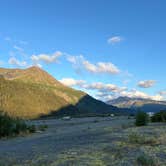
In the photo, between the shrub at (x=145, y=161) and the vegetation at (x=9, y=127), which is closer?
the shrub at (x=145, y=161)

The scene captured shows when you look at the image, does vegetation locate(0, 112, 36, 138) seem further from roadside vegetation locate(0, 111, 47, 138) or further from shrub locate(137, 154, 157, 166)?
shrub locate(137, 154, 157, 166)

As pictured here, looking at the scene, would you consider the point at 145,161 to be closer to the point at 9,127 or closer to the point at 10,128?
the point at 10,128

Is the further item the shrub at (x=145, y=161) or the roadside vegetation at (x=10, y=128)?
the roadside vegetation at (x=10, y=128)

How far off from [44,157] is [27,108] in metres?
184

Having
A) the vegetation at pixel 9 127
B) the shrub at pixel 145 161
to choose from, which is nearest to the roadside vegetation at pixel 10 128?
the vegetation at pixel 9 127

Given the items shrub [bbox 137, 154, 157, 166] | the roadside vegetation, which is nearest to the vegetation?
the roadside vegetation

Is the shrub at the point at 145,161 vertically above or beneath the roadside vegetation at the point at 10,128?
beneath

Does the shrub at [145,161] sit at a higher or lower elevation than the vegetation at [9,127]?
lower

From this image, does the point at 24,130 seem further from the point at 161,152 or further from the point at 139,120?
the point at 161,152

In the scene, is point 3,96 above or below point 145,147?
above

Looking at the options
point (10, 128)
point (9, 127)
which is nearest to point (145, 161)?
point (10, 128)

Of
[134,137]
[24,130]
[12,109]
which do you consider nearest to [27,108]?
[12,109]

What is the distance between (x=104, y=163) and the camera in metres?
13.1

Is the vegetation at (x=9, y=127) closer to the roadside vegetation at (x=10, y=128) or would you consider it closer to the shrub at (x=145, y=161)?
the roadside vegetation at (x=10, y=128)
